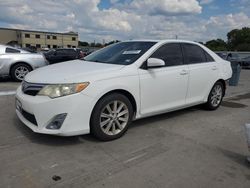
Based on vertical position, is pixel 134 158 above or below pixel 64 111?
below

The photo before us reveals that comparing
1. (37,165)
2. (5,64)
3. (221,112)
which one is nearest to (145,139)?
(37,165)

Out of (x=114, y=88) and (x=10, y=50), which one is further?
(x=10, y=50)

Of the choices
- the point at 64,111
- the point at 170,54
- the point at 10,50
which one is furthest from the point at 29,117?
the point at 10,50

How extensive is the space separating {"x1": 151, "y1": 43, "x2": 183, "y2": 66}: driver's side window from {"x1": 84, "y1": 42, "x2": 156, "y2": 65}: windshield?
7.6 inches

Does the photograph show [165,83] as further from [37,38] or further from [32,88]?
[37,38]

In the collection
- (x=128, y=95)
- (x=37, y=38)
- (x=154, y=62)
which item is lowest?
(x=128, y=95)

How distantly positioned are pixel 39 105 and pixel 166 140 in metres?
1.96

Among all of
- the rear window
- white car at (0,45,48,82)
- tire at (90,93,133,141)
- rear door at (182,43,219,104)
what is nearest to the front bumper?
tire at (90,93,133,141)

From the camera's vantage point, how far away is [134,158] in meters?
3.31

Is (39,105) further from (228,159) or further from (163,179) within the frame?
(228,159)

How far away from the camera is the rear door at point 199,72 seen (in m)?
4.96

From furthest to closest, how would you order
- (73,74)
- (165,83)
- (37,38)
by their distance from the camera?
1. (37,38)
2. (165,83)
3. (73,74)

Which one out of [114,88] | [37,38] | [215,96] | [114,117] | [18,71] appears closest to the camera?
[114,88]

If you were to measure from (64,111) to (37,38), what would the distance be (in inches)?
3262
